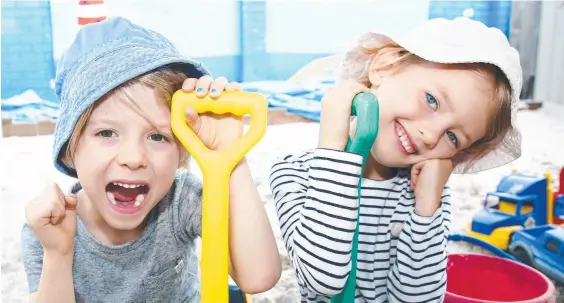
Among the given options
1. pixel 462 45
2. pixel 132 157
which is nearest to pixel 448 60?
pixel 462 45

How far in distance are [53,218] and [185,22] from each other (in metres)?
2.16

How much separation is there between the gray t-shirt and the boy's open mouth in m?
0.11

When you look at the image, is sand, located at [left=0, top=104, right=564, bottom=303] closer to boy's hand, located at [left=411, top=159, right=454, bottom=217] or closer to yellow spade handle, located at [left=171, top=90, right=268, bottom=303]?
boy's hand, located at [left=411, top=159, right=454, bottom=217]

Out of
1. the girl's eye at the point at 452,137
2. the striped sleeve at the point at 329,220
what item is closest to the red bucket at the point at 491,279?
the girl's eye at the point at 452,137

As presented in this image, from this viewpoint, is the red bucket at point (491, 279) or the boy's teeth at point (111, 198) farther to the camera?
the red bucket at point (491, 279)

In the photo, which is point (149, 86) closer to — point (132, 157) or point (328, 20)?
point (132, 157)

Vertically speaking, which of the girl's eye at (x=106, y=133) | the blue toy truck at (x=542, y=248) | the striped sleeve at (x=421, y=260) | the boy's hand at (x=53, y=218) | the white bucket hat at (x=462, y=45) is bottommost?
the blue toy truck at (x=542, y=248)

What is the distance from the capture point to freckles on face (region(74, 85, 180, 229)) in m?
0.69

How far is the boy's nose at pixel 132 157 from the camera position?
68cm

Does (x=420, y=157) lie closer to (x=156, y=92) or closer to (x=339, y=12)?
(x=156, y=92)

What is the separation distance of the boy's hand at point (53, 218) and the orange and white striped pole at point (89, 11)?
1866mm

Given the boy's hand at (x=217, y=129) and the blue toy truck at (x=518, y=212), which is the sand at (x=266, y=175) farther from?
the boy's hand at (x=217, y=129)

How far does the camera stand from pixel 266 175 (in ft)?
5.98

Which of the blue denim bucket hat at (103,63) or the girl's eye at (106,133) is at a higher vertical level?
the blue denim bucket hat at (103,63)
